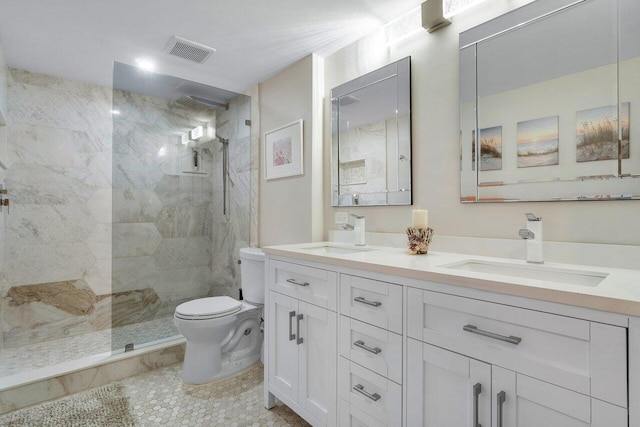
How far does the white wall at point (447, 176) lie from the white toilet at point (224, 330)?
42.0 inches

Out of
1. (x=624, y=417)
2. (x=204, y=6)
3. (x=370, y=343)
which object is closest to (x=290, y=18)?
(x=204, y=6)

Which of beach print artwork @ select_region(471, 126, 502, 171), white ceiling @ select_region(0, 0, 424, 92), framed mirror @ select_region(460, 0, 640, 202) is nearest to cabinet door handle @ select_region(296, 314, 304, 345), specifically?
framed mirror @ select_region(460, 0, 640, 202)

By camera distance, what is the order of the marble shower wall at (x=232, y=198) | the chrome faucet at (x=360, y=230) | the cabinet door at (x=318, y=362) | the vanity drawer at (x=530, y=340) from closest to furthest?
the vanity drawer at (x=530, y=340), the cabinet door at (x=318, y=362), the chrome faucet at (x=360, y=230), the marble shower wall at (x=232, y=198)

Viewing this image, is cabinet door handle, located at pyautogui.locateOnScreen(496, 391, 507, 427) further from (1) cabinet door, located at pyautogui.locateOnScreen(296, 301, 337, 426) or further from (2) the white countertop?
(1) cabinet door, located at pyautogui.locateOnScreen(296, 301, 337, 426)

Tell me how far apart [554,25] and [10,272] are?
12.4 feet

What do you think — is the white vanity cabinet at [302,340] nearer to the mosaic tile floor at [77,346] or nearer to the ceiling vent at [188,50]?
the mosaic tile floor at [77,346]

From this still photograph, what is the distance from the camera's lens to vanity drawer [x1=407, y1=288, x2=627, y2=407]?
0.73 metres

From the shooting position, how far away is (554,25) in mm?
1293

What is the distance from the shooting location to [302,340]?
1565 mm

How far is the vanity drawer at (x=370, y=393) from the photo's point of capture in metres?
1.16

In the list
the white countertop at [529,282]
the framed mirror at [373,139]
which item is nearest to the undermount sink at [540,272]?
the white countertop at [529,282]

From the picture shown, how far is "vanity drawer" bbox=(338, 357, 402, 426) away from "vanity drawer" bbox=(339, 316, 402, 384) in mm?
30

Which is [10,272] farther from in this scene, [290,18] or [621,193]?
[621,193]

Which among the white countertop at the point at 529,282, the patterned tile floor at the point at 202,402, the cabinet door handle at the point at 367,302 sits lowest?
the patterned tile floor at the point at 202,402
